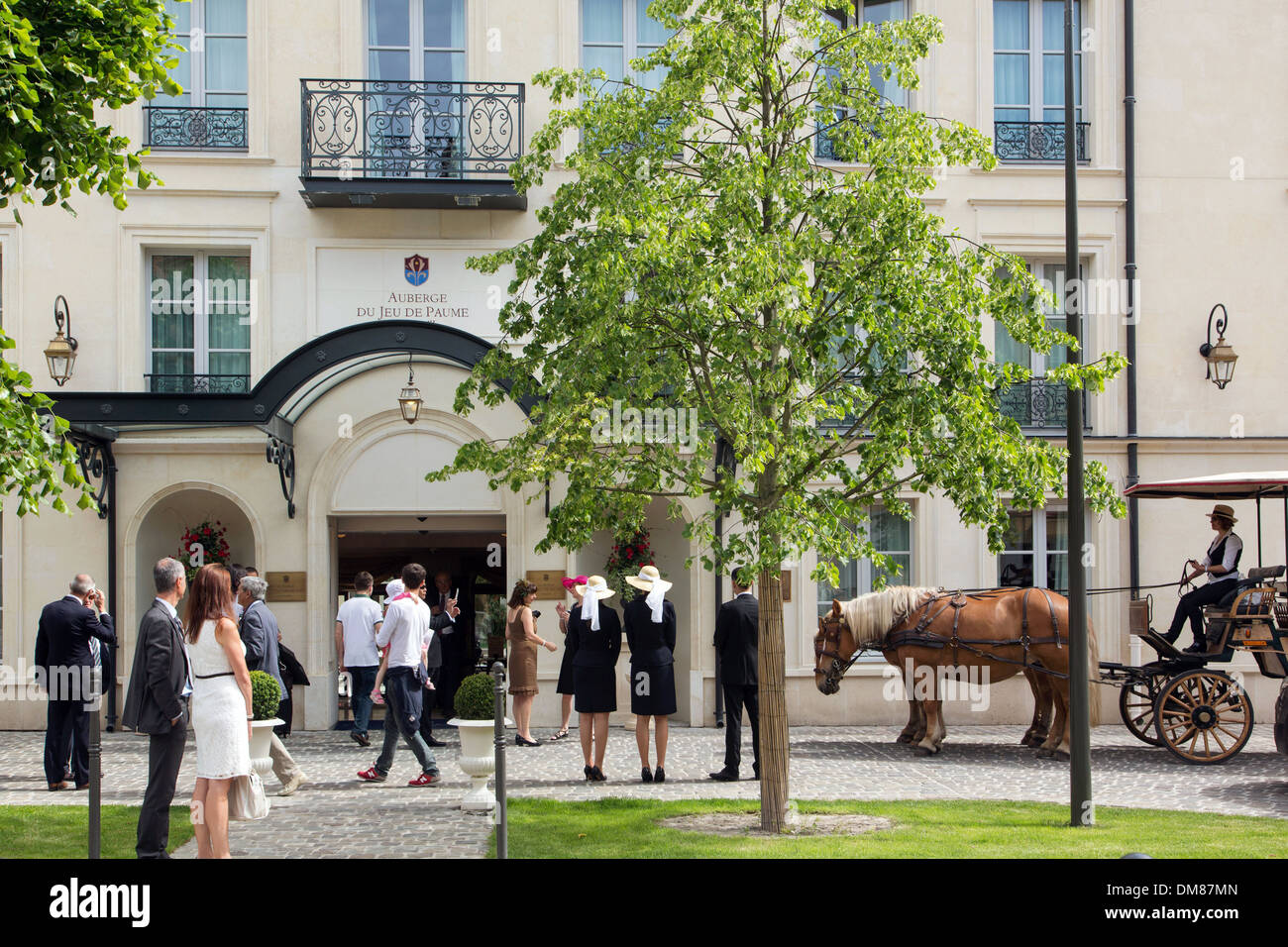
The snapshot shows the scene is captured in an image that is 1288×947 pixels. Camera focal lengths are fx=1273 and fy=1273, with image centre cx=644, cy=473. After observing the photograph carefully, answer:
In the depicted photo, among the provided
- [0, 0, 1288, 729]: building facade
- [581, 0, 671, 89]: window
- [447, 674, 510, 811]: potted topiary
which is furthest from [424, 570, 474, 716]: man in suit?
Result: [581, 0, 671, 89]: window

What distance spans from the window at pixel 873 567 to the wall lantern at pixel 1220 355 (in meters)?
4.52

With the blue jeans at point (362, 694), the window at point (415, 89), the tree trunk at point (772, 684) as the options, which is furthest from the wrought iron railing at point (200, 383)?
the tree trunk at point (772, 684)

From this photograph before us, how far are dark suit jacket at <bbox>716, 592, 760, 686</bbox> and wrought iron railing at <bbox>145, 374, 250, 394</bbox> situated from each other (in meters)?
7.87

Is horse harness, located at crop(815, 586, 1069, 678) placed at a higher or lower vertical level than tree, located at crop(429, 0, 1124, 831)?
lower

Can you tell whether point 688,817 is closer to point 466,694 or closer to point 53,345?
point 466,694

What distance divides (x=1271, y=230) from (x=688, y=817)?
Result: 41.3 feet

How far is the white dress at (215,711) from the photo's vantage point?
7711mm

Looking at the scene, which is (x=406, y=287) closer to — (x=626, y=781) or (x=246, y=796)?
(x=626, y=781)

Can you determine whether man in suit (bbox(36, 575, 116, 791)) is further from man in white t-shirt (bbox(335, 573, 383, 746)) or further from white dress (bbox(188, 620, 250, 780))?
white dress (bbox(188, 620, 250, 780))

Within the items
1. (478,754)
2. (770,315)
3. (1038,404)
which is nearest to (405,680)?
(478,754)

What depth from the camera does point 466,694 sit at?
34.4ft

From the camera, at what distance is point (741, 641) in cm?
1210

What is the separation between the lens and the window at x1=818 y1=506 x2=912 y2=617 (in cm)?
1698
